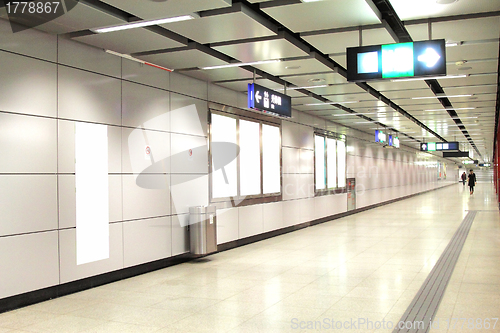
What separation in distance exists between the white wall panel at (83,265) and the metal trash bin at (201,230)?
1.60m

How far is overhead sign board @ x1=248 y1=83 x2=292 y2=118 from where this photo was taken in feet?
24.3

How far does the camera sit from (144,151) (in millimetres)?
7270

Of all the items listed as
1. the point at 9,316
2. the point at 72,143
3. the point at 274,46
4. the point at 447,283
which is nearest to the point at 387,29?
the point at 274,46

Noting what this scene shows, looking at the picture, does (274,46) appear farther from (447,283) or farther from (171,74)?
(447,283)

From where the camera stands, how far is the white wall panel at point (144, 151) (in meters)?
6.93

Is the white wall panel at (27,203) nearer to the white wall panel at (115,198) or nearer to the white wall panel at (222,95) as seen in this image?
the white wall panel at (115,198)

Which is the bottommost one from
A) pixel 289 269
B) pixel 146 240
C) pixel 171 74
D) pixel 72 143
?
pixel 289 269

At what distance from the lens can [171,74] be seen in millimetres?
7973

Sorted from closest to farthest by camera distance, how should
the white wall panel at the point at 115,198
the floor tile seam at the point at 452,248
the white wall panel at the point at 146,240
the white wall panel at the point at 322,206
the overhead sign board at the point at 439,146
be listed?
the floor tile seam at the point at 452,248 < the white wall panel at the point at 115,198 < the white wall panel at the point at 146,240 < the white wall panel at the point at 322,206 < the overhead sign board at the point at 439,146

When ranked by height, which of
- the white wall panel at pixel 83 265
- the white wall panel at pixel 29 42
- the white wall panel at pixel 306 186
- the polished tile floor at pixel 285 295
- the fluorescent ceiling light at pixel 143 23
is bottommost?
the polished tile floor at pixel 285 295

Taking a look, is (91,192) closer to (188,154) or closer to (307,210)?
(188,154)

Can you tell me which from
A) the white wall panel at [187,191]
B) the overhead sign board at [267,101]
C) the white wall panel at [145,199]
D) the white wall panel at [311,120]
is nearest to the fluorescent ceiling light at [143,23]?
the white wall panel at [145,199]

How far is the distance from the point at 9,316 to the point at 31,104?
8.29ft

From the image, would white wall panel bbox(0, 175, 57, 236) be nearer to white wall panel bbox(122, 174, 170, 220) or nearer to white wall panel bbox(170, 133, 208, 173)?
white wall panel bbox(122, 174, 170, 220)
